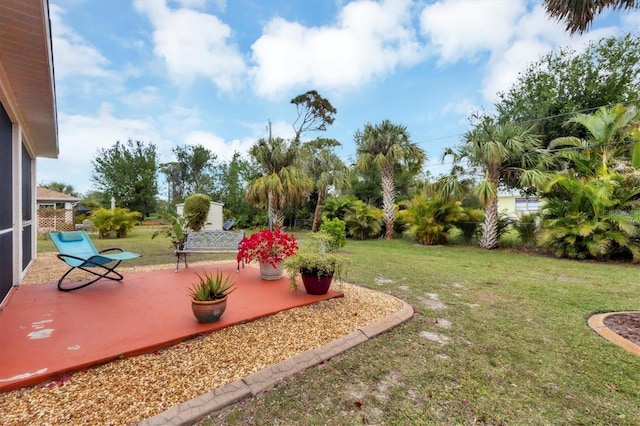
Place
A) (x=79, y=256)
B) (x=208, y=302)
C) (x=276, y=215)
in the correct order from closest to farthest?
(x=208, y=302), (x=79, y=256), (x=276, y=215)

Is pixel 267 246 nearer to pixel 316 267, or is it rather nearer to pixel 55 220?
pixel 316 267

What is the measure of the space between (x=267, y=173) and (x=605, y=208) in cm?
1064

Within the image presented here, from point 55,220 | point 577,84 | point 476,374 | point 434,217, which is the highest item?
point 577,84

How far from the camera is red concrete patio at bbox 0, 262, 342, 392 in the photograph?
219 centimetres

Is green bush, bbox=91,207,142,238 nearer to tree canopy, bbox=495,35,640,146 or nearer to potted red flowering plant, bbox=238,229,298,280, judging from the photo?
potted red flowering plant, bbox=238,229,298,280

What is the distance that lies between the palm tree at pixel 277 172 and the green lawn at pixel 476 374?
7.67m

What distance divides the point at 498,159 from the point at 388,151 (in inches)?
170

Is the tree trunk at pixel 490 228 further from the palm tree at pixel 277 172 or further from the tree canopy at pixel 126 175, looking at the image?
the tree canopy at pixel 126 175

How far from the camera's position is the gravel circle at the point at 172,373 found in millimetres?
1714

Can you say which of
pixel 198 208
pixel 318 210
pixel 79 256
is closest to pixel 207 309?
pixel 79 256

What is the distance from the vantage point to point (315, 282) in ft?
13.1

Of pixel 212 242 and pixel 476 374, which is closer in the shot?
pixel 476 374

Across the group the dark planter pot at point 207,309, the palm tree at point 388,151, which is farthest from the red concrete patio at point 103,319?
the palm tree at point 388,151

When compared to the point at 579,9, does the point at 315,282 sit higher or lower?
lower
